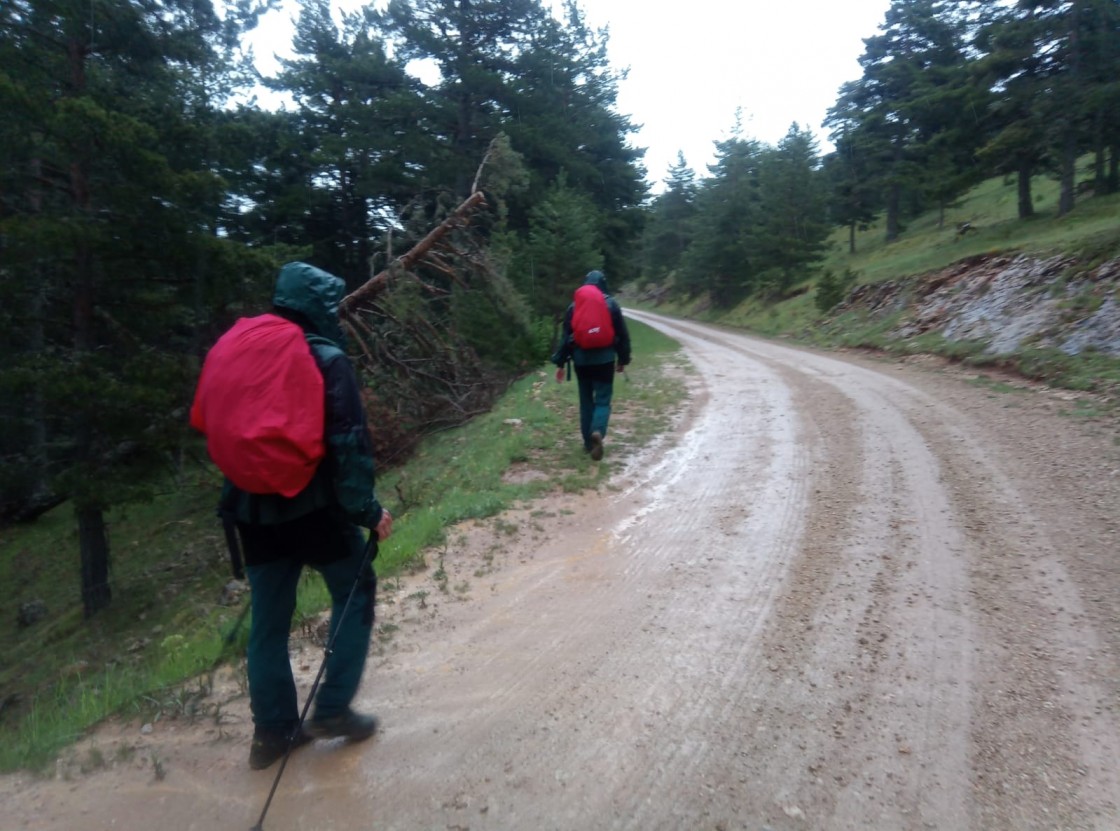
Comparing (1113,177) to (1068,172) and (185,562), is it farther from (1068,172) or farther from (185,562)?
(185,562)

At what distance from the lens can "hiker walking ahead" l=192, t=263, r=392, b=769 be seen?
2963 millimetres

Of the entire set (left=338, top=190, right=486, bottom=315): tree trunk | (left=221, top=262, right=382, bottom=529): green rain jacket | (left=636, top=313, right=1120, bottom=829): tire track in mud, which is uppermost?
(left=338, top=190, right=486, bottom=315): tree trunk

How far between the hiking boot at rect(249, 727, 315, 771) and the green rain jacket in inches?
35.2

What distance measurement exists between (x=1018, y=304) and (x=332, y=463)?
16909mm

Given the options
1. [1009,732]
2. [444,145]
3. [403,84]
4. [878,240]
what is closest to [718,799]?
[1009,732]

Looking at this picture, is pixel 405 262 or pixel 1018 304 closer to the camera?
pixel 405 262

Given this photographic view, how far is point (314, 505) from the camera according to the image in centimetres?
311

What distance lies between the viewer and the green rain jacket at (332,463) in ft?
10.1

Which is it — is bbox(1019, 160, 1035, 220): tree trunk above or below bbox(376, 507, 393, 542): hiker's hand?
above

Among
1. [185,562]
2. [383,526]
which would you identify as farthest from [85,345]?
[383,526]

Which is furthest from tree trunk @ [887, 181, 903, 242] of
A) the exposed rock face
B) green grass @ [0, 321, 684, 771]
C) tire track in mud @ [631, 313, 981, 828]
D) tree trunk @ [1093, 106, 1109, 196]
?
tire track in mud @ [631, 313, 981, 828]

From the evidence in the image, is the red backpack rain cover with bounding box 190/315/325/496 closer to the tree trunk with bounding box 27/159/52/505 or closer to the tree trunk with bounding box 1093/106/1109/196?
the tree trunk with bounding box 27/159/52/505

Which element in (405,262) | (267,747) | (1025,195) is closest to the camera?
(267,747)

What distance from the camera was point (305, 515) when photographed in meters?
3.15
